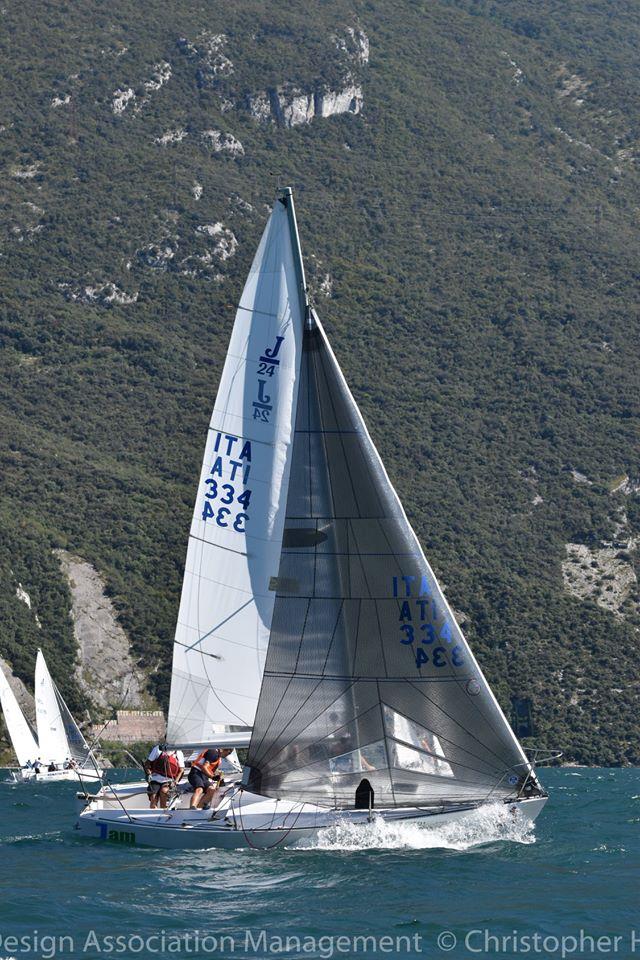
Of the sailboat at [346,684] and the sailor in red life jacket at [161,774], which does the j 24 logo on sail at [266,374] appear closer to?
the sailboat at [346,684]

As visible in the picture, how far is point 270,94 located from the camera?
142375 millimetres

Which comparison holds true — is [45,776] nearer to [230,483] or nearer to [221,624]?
[221,624]

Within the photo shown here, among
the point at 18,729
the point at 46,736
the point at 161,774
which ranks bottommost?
the point at 161,774

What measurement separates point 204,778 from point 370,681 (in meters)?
3.02

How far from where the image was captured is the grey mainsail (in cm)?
2608

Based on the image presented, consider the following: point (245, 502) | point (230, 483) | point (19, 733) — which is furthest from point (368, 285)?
point (245, 502)

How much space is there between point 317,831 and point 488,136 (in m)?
126

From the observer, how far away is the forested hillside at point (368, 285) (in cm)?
8606

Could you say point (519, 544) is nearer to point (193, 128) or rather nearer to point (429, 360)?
point (429, 360)

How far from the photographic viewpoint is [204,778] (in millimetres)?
26734

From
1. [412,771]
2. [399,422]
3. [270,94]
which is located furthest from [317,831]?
[270,94]

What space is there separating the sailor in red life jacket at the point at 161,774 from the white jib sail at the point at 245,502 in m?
0.93

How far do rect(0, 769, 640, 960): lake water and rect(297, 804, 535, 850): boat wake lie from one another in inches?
0.9

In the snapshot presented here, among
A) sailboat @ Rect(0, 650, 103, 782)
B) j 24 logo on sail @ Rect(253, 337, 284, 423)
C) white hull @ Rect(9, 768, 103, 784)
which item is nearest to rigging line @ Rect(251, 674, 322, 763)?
j 24 logo on sail @ Rect(253, 337, 284, 423)
